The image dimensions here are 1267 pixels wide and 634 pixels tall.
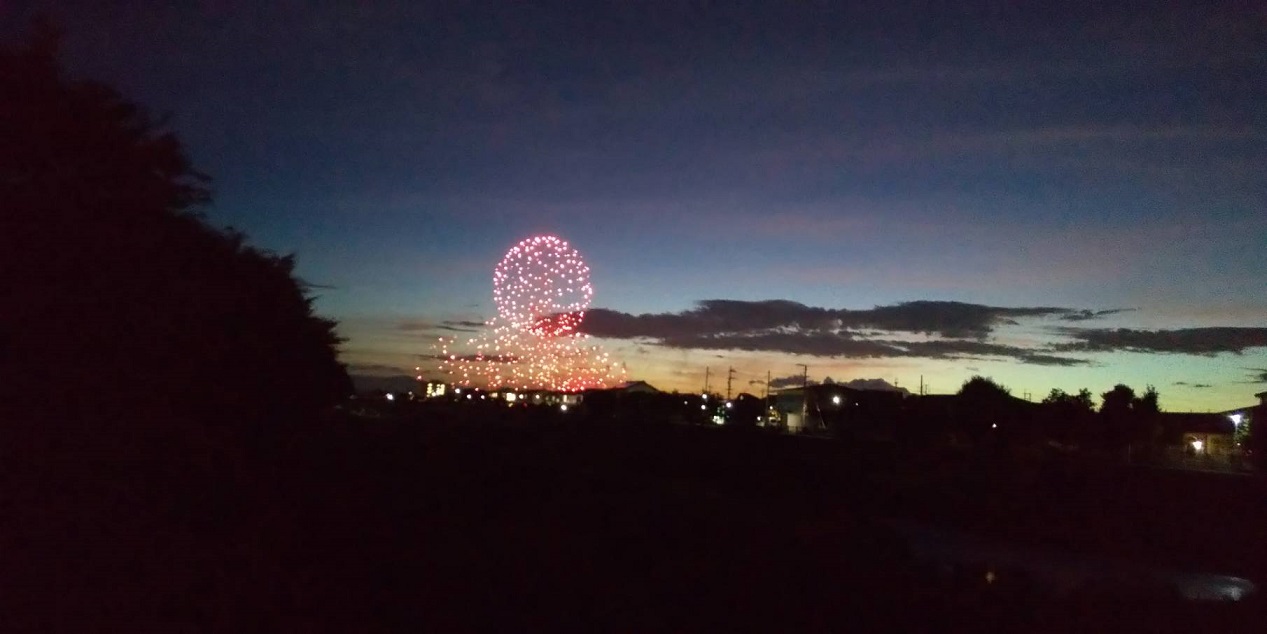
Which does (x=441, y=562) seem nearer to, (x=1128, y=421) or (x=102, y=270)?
(x=102, y=270)

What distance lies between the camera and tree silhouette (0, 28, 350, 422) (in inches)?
553

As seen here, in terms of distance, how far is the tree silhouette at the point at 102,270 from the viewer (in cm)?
1405

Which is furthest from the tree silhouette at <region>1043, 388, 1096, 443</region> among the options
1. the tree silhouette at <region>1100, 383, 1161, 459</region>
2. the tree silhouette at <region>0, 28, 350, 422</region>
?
the tree silhouette at <region>0, 28, 350, 422</region>

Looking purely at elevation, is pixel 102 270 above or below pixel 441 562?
above

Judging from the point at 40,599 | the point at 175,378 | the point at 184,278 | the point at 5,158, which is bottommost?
the point at 40,599

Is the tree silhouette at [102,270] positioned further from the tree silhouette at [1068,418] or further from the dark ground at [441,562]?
the tree silhouette at [1068,418]

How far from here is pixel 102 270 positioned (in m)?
14.7

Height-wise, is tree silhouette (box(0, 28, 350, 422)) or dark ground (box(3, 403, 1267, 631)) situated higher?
tree silhouette (box(0, 28, 350, 422))

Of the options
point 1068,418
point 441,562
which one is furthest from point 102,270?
point 1068,418

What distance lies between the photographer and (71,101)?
16.5 meters

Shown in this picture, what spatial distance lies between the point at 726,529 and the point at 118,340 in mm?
9284

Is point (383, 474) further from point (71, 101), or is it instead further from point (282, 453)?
point (71, 101)

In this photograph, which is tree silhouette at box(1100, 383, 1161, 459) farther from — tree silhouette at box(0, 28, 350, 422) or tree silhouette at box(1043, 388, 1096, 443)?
tree silhouette at box(0, 28, 350, 422)

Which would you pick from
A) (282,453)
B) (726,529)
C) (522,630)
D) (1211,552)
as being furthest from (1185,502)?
(522,630)
